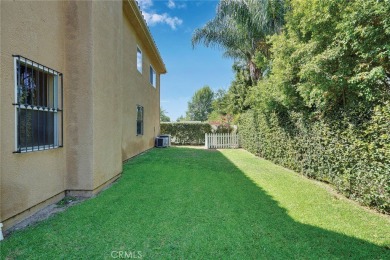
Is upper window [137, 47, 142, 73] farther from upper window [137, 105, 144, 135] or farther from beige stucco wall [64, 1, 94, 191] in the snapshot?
beige stucco wall [64, 1, 94, 191]

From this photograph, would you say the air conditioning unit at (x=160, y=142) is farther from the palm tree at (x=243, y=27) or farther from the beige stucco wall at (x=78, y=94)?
the beige stucco wall at (x=78, y=94)

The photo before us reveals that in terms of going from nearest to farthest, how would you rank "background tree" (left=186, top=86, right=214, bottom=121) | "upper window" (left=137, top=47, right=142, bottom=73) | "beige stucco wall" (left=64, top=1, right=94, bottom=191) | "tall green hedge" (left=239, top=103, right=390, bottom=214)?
"tall green hedge" (left=239, top=103, right=390, bottom=214) < "beige stucco wall" (left=64, top=1, right=94, bottom=191) < "upper window" (left=137, top=47, right=142, bottom=73) < "background tree" (left=186, top=86, right=214, bottom=121)

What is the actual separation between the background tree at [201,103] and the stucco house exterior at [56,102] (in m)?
53.3

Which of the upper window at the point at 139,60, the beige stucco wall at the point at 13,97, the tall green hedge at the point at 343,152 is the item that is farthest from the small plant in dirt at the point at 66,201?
the upper window at the point at 139,60

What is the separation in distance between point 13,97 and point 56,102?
1131mm

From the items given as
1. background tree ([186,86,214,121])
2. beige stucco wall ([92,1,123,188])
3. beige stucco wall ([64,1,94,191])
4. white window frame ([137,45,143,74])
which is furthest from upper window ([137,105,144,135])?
background tree ([186,86,214,121])

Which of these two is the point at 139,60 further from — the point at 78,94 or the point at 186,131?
the point at 186,131

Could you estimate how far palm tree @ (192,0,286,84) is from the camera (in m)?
11.3

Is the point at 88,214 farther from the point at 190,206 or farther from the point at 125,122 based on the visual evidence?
the point at 125,122

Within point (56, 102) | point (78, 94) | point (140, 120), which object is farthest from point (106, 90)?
point (140, 120)

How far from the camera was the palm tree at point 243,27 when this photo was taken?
37.1 feet

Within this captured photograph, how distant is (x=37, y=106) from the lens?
3742 millimetres

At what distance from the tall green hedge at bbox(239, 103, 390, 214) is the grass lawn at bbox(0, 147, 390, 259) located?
0.40 meters

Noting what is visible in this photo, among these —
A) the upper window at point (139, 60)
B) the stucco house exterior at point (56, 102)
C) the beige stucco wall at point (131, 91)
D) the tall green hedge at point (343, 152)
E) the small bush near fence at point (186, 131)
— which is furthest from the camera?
the small bush near fence at point (186, 131)
